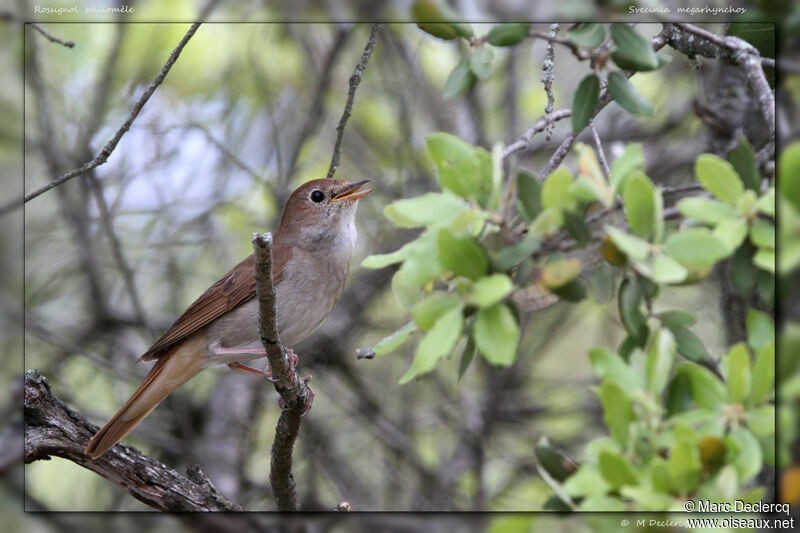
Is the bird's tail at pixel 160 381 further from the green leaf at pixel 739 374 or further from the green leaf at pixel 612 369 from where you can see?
the green leaf at pixel 739 374

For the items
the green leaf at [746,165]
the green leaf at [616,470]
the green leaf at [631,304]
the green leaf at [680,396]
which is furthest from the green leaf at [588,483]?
the green leaf at [746,165]

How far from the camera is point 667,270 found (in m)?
1.85

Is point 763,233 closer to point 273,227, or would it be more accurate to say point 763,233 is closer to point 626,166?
point 626,166

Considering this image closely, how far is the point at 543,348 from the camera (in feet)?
19.4

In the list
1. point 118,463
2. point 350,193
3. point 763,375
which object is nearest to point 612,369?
point 763,375

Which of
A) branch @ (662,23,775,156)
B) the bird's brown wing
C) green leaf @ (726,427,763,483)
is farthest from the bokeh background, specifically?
green leaf @ (726,427,763,483)

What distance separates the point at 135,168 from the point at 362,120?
5.41ft

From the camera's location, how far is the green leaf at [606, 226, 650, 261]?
1842mm

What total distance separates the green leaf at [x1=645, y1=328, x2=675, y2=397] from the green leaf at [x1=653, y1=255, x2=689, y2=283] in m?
0.15

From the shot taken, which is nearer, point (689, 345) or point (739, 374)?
point (739, 374)

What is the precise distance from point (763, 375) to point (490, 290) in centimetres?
68

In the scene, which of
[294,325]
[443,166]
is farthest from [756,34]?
[294,325]

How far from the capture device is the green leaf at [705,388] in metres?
1.97

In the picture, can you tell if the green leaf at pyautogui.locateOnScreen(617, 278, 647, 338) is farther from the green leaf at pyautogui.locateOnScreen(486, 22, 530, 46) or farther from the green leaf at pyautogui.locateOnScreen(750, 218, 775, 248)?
the green leaf at pyautogui.locateOnScreen(486, 22, 530, 46)
